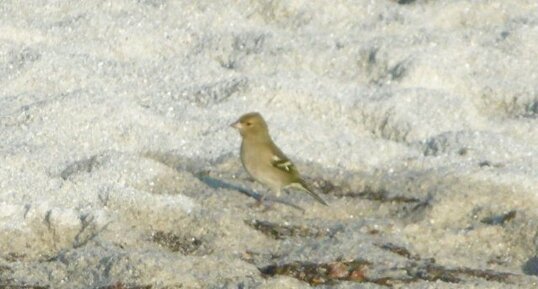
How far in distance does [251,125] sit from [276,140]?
0.54 meters

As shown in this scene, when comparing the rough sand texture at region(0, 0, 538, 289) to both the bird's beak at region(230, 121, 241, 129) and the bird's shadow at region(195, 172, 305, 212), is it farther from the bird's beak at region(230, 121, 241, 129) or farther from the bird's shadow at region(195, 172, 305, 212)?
the bird's beak at region(230, 121, 241, 129)

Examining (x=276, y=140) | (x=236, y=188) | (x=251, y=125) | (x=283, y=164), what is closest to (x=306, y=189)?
(x=283, y=164)

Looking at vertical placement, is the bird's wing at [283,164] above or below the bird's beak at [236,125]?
below

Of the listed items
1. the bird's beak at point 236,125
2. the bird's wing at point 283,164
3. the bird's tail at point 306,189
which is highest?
the bird's beak at point 236,125

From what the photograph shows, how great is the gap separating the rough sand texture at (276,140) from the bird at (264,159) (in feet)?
0.39

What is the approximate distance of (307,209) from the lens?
794 centimetres

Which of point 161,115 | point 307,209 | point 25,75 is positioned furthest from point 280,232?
point 25,75

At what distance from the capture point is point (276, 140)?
894cm

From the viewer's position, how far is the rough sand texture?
7.06m

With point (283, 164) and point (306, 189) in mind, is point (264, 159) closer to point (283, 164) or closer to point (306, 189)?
point (283, 164)

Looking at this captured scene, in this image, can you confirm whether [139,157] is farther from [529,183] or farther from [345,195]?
[529,183]

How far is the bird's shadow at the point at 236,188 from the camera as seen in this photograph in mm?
8031

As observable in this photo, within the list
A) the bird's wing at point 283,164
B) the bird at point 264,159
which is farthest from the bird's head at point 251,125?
the bird's wing at point 283,164

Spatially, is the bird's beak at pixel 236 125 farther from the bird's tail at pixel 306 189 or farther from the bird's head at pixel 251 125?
the bird's tail at pixel 306 189
